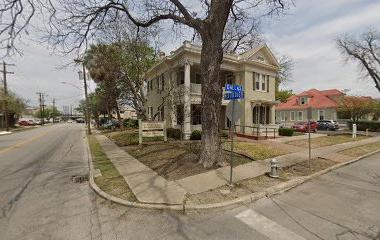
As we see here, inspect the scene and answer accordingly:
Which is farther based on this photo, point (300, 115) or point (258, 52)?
point (300, 115)

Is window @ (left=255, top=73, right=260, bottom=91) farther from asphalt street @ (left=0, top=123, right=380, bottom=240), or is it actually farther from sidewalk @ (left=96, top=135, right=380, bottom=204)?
asphalt street @ (left=0, top=123, right=380, bottom=240)

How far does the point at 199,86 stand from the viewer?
23.5 m

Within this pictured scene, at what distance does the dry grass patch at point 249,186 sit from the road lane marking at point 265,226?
0.97 m

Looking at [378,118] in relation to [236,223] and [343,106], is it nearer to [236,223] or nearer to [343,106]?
[343,106]

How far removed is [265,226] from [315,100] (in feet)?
Result: 171

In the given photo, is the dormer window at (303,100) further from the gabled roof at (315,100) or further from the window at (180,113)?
the window at (180,113)

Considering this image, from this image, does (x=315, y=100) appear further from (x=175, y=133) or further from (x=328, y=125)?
(x=175, y=133)

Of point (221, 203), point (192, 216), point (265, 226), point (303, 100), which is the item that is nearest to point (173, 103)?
point (221, 203)

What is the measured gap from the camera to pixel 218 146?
10992mm

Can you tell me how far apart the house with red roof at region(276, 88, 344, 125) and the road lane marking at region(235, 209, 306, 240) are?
45961 mm

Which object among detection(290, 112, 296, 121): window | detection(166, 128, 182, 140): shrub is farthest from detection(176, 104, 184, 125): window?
detection(290, 112, 296, 121): window

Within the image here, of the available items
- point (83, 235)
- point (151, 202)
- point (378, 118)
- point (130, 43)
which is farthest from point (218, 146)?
point (378, 118)

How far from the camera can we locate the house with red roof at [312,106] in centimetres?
4978

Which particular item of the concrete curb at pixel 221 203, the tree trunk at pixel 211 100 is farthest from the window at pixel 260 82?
the concrete curb at pixel 221 203
